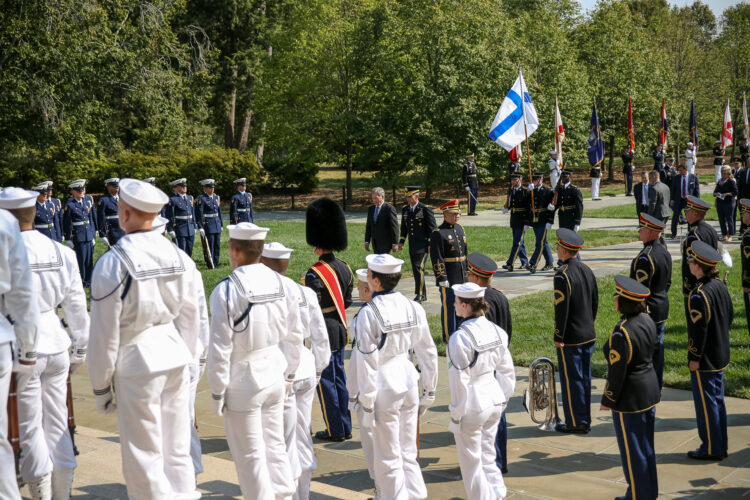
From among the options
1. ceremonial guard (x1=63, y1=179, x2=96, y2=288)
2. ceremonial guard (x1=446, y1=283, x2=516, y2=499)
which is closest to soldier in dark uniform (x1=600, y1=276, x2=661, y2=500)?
ceremonial guard (x1=446, y1=283, x2=516, y2=499)

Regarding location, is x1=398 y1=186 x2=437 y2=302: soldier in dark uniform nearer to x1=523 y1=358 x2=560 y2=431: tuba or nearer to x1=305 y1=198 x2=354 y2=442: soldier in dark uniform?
x1=305 y1=198 x2=354 y2=442: soldier in dark uniform

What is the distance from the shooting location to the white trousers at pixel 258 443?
503 centimetres

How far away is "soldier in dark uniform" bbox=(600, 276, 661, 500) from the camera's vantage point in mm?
5949

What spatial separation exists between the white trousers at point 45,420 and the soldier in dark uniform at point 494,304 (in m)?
3.37

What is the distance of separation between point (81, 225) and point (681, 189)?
15.2m

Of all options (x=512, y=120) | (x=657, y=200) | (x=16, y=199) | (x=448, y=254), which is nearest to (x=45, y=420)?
(x=16, y=199)

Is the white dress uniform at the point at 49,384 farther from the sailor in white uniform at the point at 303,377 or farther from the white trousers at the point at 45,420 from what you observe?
the sailor in white uniform at the point at 303,377

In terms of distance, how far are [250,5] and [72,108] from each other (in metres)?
18.0

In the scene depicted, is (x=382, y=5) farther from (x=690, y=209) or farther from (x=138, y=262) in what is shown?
(x=138, y=262)

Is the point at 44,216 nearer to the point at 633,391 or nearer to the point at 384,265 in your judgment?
the point at 384,265

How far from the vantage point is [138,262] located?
4523 millimetres

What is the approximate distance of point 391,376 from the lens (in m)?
5.70

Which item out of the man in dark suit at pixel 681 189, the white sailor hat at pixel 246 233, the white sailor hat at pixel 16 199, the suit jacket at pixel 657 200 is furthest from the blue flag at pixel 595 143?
the white sailor hat at pixel 16 199

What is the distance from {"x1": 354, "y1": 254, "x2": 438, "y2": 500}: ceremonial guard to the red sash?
4.98ft
